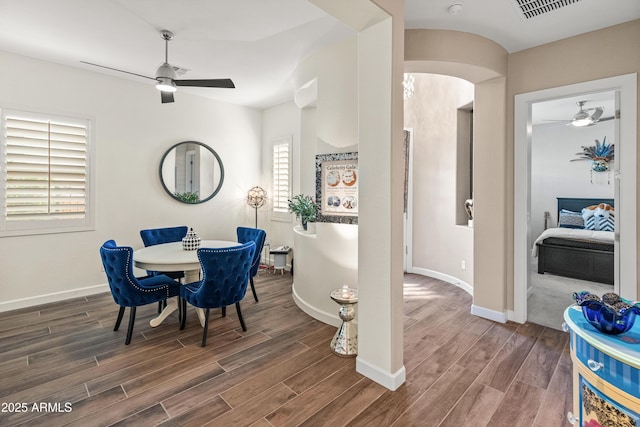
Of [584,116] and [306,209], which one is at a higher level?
[584,116]

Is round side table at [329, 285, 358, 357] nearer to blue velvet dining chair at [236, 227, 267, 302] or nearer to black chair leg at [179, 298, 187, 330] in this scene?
blue velvet dining chair at [236, 227, 267, 302]

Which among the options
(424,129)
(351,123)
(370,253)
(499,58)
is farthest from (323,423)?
(424,129)

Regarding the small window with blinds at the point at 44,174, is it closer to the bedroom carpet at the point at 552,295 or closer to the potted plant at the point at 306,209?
the potted plant at the point at 306,209

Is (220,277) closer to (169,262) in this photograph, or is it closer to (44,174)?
(169,262)

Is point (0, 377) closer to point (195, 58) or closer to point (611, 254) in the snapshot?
point (195, 58)

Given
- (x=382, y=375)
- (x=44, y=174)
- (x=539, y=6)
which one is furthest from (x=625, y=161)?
(x=44, y=174)

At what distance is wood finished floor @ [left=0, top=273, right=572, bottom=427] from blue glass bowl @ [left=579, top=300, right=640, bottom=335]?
3.47ft

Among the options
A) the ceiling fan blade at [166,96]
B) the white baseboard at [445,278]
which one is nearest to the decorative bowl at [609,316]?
the white baseboard at [445,278]

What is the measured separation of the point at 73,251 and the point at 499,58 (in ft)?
18.0

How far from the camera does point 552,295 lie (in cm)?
423

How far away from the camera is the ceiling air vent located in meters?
2.41

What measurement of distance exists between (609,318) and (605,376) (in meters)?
0.21

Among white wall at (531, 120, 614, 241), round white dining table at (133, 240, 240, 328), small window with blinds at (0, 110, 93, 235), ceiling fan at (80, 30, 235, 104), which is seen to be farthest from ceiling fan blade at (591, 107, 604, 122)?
small window with blinds at (0, 110, 93, 235)

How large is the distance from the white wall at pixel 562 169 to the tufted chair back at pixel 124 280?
25.7 ft
